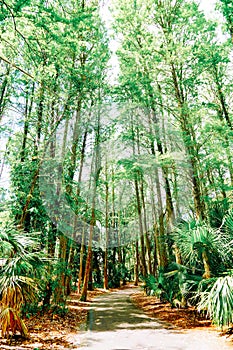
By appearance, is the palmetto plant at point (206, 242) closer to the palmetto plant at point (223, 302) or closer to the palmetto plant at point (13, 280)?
the palmetto plant at point (223, 302)

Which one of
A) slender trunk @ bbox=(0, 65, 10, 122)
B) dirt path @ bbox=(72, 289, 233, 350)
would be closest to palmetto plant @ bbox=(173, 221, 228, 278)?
dirt path @ bbox=(72, 289, 233, 350)

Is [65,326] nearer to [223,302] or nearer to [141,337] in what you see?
[141,337]

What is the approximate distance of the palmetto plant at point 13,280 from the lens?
501 cm

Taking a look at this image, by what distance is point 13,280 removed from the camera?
16.6 feet

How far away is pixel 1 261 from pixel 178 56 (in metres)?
8.54

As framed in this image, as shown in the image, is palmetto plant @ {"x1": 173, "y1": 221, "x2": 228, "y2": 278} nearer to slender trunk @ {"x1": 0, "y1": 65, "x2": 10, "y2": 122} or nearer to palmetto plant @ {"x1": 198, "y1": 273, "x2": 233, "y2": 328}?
palmetto plant @ {"x1": 198, "y1": 273, "x2": 233, "y2": 328}

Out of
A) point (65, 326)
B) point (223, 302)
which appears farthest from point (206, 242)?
point (65, 326)

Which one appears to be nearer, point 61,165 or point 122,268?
point 61,165

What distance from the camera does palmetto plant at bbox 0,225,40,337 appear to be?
5012mm

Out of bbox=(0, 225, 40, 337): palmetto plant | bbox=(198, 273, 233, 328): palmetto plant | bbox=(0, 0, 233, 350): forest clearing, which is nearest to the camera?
bbox=(198, 273, 233, 328): palmetto plant

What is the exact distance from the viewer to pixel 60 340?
247 inches

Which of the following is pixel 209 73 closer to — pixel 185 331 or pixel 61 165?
pixel 61 165

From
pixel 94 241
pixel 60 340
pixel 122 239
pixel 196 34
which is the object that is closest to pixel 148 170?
pixel 196 34

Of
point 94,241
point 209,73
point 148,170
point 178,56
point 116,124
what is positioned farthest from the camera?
point 94,241
